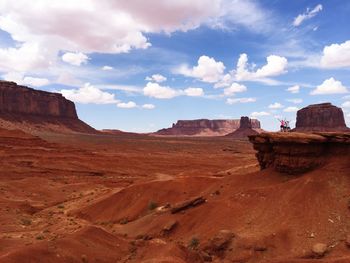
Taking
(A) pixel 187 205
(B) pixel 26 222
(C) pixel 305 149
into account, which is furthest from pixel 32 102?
(C) pixel 305 149

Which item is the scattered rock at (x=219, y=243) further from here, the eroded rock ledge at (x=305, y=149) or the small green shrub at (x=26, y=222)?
the small green shrub at (x=26, y=222)

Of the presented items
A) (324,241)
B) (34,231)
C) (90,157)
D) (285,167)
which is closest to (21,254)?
(34,231)

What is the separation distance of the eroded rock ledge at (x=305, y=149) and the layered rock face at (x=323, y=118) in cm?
13438

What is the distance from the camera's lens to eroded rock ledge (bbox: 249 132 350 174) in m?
17.9

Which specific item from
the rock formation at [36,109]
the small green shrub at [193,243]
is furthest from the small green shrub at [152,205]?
the rock formation at [36,109]

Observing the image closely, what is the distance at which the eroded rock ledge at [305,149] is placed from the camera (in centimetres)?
1791

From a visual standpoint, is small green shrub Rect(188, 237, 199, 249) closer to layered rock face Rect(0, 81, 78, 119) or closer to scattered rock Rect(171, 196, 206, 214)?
scattered rock Rect(171, 196, 206, 214)

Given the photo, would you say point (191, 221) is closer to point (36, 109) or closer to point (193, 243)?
point (193, 243)

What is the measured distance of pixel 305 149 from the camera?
719 inches

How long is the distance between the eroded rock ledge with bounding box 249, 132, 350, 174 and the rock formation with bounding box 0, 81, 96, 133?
115 m

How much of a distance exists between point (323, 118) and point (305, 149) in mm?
141241

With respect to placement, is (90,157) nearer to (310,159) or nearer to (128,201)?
(128,201)

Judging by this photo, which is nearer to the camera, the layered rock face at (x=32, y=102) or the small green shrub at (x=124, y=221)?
the small green shrub at (x=124, y=221)

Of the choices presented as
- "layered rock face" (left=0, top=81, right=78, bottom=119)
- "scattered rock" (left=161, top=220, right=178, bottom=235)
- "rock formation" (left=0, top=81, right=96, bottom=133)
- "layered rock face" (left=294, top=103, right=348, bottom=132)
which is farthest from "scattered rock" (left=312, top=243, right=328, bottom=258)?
"layered rock face" (left=294, top=103, right=348, bottom=132)
